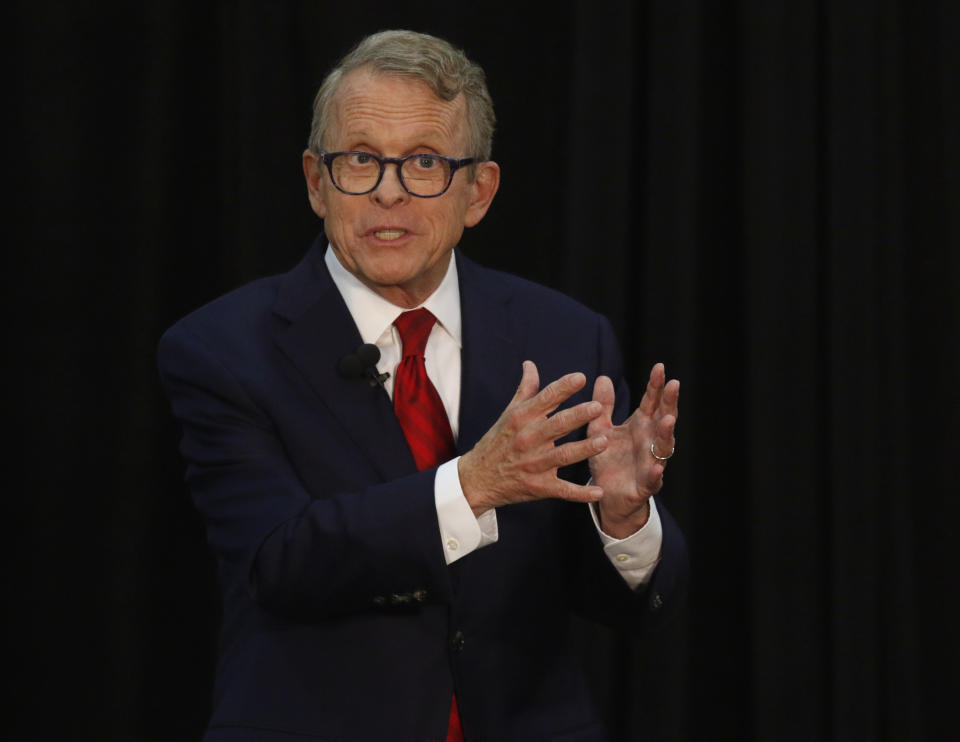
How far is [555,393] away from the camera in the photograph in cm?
181

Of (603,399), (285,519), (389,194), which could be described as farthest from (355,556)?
(389,194)

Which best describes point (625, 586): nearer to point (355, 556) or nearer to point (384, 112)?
point (355, 556)

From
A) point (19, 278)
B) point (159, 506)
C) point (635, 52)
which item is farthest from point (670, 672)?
point (19, 278)

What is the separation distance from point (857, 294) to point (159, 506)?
1727mm

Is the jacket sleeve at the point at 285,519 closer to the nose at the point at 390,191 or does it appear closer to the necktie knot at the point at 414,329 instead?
the necktie knot at the point at 414,329

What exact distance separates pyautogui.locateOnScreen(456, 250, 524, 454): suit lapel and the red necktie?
0.03 m

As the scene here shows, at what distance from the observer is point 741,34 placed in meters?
3.20

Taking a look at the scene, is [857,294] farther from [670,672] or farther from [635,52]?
[670,672]

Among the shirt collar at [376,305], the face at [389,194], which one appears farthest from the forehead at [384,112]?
the shirt collar at [376,305]

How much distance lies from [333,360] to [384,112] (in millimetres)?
426

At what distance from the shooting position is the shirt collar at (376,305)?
2244mm

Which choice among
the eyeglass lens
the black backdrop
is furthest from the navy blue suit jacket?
the black backdrop

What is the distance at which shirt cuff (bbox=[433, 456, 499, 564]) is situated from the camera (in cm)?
193

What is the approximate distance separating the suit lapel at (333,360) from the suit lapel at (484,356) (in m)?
0.14
